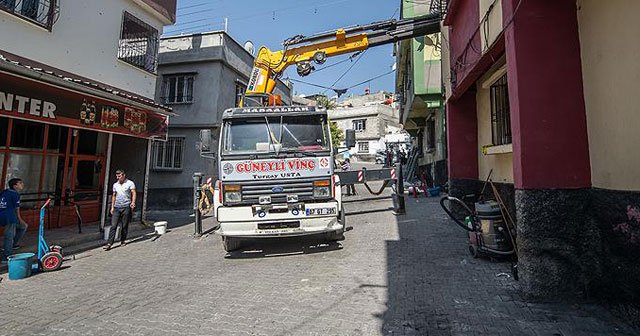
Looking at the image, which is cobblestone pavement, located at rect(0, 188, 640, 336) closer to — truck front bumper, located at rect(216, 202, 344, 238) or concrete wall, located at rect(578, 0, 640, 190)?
truck front bumper, located at rect(216, 202, 344, 238)

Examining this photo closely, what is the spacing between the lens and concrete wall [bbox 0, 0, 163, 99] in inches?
301

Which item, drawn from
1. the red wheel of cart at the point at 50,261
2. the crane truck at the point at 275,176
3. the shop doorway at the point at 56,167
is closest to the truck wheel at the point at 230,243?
the crane truck at the point at 275,176

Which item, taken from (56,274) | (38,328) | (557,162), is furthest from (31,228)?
(557,162)

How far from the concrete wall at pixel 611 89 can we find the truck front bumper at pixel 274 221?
4.02m

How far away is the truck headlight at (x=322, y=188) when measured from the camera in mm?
6402

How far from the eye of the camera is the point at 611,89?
11.8 feet

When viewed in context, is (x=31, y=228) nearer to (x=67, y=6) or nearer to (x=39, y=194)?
(x=39, y=194)

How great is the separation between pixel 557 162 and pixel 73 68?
1116 cm

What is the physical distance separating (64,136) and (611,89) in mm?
12819

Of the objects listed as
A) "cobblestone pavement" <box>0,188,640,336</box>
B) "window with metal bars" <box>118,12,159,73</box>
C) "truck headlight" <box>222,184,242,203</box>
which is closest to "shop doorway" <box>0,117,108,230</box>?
Answer: "window with metal bars" <box>118,12,159,73</box>

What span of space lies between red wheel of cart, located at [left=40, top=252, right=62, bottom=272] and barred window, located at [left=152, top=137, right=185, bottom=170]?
939 cm

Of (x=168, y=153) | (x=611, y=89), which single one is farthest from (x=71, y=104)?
(x=611, y=89)

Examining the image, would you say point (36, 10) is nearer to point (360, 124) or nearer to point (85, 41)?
point (85, 41)

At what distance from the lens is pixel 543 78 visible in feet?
13.3
